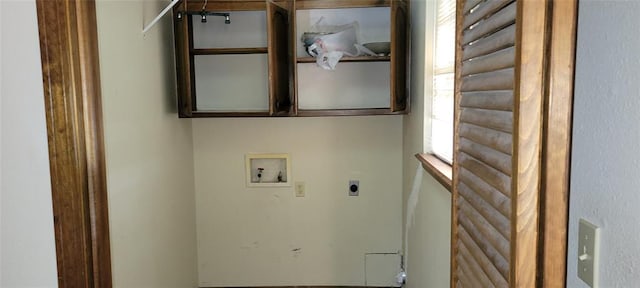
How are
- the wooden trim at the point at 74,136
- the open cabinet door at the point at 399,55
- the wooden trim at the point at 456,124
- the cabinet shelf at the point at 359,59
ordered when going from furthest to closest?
the cabinet shelf at the point at 359,59 → the open cabinet door at the point at 399,55 → the wooden trim at the point at 74,136 → the wooden trim at the point at 456,124

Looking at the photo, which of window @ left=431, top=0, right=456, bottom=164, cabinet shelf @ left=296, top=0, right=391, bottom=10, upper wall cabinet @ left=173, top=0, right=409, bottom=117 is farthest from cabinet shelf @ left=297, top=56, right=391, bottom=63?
window @ left=431, top=0, right=456, bottom=164

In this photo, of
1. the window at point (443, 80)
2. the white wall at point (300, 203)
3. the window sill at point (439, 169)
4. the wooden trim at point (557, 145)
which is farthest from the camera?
the white wall at point (300, 203)

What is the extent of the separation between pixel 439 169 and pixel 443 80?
412 millimetres

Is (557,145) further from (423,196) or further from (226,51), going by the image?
(226,51)

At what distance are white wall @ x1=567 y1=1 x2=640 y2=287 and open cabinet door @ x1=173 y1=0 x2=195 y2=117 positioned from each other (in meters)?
2.15

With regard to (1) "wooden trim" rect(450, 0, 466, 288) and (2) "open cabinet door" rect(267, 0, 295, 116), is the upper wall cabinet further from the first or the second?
(1) "wooden trim" rect(450, 0, 466, 288)

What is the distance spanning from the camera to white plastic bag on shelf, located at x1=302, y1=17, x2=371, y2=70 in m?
2.56

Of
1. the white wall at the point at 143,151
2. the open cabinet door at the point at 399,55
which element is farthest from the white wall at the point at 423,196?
the white wall at the point at 143,151

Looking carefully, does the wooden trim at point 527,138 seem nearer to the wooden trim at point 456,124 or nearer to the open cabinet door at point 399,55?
the wooden trim at point 456,124

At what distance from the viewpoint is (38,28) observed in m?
1.30

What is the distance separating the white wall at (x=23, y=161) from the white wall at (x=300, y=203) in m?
1.65

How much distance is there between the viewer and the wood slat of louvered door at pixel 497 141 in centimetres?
79

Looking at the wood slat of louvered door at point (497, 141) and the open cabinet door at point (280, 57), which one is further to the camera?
the open cabinet door at point (280, 57)

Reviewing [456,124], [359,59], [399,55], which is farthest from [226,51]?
[456,124]
